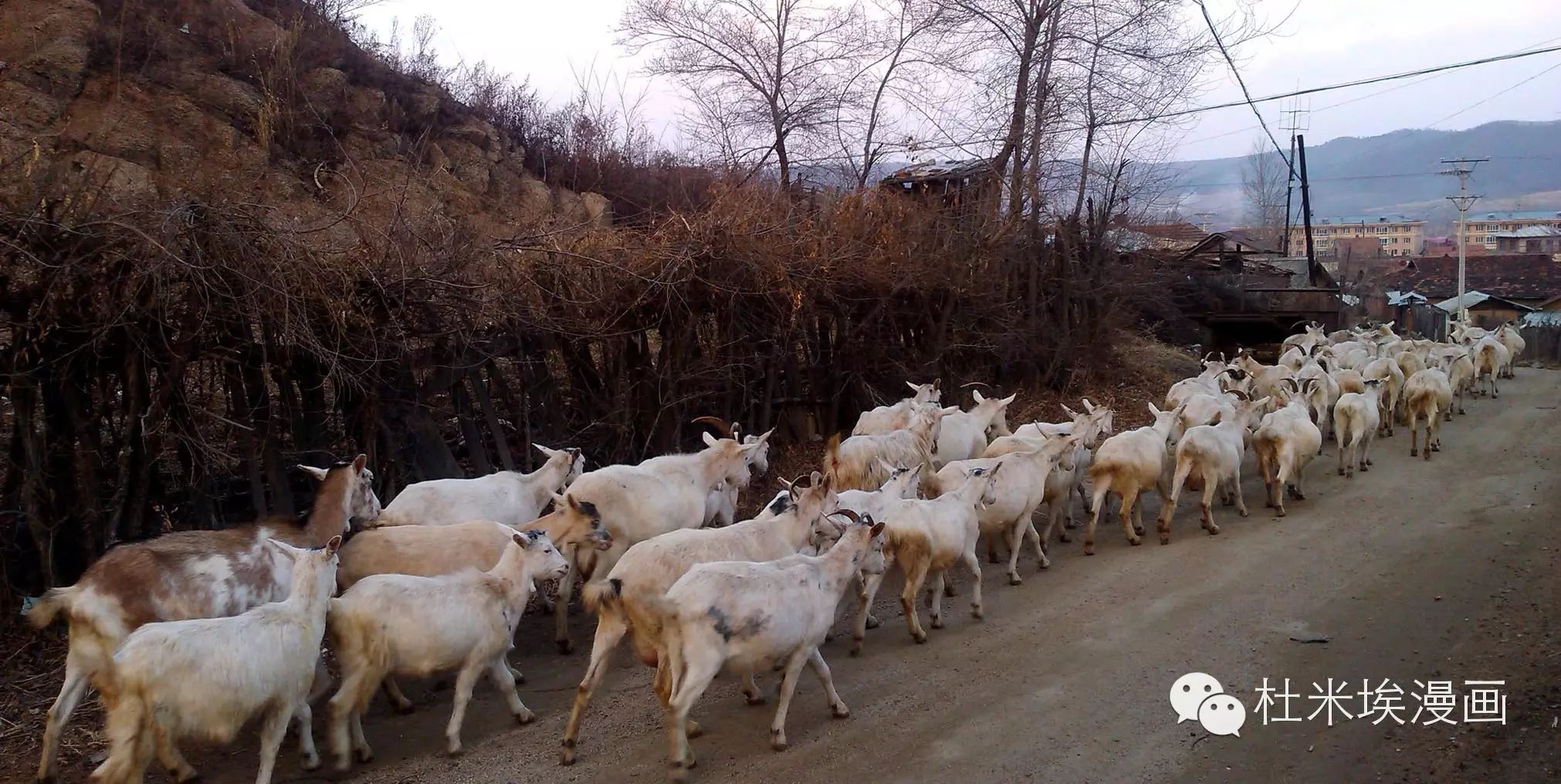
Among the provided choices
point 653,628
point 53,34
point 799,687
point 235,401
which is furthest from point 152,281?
point 53,34

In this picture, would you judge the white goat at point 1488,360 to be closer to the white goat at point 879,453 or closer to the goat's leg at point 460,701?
the white goat at point 879,453

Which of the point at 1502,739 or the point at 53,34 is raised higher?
the point at 53,34

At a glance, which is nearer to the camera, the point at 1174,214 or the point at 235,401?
the point at 235,401

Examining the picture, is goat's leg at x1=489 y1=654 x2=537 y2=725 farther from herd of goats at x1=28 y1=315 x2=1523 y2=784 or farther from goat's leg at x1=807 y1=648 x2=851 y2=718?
goat's leg at x1=807 y1=648 x2=851 y2=718

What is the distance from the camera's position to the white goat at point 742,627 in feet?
18.1

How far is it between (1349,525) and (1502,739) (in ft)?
16.5

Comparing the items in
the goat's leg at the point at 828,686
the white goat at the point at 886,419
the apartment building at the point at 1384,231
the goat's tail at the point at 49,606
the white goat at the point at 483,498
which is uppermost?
the goat's tail at the point at 49,606

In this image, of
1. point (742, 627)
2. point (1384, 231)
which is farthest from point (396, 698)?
point (1384, 231)

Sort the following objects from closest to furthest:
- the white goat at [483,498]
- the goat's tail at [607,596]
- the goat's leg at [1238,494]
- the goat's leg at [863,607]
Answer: the goat's tail at [607,596], the goat's leg at [863,607], the white goat at [483,498], the goat's leg at [1238,494]

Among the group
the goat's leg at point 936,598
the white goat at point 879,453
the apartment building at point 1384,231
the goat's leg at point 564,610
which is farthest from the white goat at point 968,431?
the apartment building at point 1384,231

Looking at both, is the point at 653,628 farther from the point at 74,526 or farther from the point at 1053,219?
the point at 1053,219

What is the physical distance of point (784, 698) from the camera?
19.4 feet

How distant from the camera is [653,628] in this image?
18.8 ft

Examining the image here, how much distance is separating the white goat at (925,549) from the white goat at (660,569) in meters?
0.58
